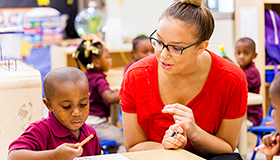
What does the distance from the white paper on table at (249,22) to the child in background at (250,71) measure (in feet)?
1.29

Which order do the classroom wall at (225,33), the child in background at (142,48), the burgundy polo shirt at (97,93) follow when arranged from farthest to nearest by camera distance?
the classroom wall at (225,33)
the child in background at (142,48)
the burgundy polo shirt at (97,93)

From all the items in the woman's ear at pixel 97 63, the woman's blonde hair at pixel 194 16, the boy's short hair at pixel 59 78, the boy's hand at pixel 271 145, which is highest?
the woman's blonde hair at pixel 194 16

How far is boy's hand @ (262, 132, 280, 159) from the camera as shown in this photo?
120 cm

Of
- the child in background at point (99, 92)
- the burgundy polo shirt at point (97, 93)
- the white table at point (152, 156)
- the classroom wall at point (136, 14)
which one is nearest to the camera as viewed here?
the white table at point (152, 156)

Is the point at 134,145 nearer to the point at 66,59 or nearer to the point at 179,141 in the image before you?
the point at 179,141

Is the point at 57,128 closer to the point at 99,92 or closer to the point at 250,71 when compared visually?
the point at 99,92

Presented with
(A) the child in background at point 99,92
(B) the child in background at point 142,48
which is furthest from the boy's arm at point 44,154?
(B) the child in background at point 142,48

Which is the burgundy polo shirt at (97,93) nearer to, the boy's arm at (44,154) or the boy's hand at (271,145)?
the boy's arm at (44,154)

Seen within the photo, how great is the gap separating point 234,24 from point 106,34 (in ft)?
6.70

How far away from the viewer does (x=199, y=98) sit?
1.44 m

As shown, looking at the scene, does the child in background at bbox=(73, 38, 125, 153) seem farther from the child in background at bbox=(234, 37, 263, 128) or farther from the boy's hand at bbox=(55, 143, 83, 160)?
the boy's hand at bbox=(55, 143, 83, 160)

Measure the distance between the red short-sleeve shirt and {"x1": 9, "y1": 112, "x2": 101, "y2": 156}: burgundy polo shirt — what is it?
0.25m

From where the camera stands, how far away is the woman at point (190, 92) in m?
1.33

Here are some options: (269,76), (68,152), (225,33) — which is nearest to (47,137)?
(68,152)
